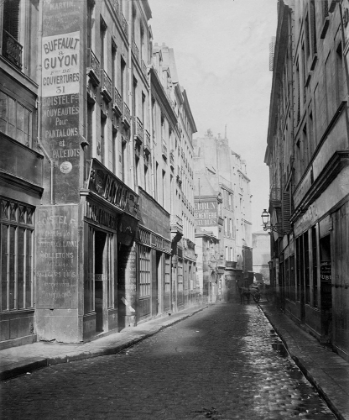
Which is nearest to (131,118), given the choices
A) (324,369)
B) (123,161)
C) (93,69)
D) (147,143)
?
(123,161)

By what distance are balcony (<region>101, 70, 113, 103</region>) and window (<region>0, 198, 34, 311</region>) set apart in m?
5.04

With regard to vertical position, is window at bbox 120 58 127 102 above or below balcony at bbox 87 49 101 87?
above

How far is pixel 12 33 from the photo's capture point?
13.0m

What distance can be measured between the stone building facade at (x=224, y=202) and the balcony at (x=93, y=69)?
42.5m

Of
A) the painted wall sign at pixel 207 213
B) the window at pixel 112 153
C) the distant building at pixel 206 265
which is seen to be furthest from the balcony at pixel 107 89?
the painted wall sign at pixel 207 213

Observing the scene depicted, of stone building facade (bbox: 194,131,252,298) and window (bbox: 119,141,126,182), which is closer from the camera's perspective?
window (bbox: 119,141,126,182)

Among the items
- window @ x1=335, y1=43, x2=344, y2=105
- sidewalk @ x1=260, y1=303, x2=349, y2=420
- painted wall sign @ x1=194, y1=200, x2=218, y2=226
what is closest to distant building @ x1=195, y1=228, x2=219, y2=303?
painted wall sign @ x1=194, y1=200, x2=218, y2=226

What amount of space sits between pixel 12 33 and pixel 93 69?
2.98 metres

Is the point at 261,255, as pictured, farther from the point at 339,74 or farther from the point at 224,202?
the point at 339,74

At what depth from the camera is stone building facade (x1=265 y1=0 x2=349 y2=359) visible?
10461 millimetres

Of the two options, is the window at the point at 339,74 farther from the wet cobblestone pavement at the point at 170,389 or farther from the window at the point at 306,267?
the window at the point at 306,267

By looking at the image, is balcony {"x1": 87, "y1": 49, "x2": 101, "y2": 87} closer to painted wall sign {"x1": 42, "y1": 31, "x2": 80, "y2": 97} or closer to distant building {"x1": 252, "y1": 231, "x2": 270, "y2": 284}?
painted wall sign {"x1": 42, "y1": 31, "x2": 80, "y2": 97}

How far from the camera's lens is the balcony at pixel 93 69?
49.8 feet

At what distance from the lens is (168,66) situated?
32219 mm
